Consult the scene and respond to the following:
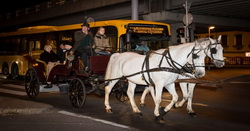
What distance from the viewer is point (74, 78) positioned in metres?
8.86

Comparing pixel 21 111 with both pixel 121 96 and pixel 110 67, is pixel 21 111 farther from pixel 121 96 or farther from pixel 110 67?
pixel 121 96

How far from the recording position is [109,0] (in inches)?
1016

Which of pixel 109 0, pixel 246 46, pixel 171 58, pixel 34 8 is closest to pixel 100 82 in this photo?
pixel 171 58

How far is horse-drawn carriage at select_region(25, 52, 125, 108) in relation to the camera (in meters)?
8.69

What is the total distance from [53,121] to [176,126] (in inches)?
116

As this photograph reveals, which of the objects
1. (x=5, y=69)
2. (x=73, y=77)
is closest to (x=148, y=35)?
(x=73, y=77)

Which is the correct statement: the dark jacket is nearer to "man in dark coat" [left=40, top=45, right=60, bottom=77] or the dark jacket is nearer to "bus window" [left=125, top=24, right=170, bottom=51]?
"man in dark coat" [left=40, top=45, right=60, bottom=77]

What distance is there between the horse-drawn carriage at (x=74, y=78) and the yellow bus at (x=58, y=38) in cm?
80

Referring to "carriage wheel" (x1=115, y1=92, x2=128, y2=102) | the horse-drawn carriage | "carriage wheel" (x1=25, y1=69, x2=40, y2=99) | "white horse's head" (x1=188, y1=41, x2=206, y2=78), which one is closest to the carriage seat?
the horse-drawn carriage

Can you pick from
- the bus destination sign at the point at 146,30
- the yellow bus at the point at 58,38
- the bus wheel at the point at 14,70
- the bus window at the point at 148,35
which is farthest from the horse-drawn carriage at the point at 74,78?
the bus wheel at the point at 14,70

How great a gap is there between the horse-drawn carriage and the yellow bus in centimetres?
80

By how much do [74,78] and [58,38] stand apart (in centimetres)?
752

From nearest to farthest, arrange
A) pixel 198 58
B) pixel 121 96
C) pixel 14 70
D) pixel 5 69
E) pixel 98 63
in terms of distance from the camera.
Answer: pixel 198 58
pixel 98 63
pixel 121 96
pixel 14 70
pixel 5 69

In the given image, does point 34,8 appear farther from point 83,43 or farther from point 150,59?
point 150,59
